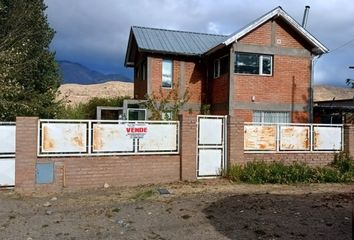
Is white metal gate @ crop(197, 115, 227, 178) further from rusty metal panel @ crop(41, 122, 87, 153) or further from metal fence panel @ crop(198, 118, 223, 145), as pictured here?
rusty metal panel @ crop(41, 122, 87, 153)

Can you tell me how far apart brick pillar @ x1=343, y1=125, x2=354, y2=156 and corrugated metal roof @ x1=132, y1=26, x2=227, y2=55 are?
868cm

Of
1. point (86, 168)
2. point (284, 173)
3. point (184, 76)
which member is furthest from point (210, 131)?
point (184, 76)

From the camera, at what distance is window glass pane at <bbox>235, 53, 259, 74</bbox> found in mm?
20109

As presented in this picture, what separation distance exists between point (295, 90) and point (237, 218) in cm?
1407

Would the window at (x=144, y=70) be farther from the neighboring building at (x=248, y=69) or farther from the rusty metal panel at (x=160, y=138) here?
the rusty metal panel at (x=160, y=138)

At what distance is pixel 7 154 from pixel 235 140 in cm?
651

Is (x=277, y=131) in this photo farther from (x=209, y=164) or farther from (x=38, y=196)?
(x=38, y=196)

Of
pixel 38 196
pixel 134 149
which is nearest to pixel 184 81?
pixel 134 149

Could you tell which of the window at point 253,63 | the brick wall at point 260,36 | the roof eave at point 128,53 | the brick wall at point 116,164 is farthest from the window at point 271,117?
the roof eave at point 128,53

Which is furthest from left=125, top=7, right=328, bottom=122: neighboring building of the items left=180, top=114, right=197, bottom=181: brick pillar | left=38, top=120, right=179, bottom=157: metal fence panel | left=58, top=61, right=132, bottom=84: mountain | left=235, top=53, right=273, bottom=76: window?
left=58, top=61, right=132, bottom=84: mountain

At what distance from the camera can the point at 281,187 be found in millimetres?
12422

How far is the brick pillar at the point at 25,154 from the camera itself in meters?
11.2

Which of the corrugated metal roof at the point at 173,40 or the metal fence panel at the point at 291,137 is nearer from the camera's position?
the metal fence panel at the point at 291,137

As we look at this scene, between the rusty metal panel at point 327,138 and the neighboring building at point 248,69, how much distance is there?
5407 mm
